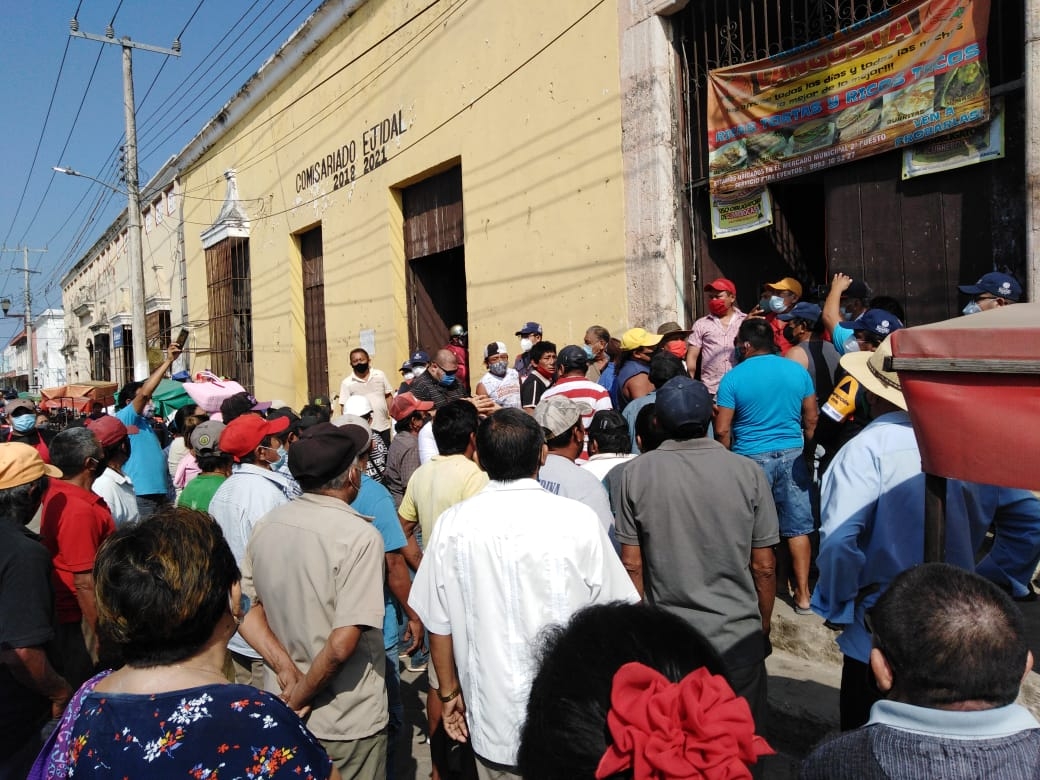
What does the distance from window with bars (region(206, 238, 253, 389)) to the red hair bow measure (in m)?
16.7

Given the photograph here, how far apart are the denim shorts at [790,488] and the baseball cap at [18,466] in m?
3.65

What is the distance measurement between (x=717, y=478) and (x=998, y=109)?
12.2 feet

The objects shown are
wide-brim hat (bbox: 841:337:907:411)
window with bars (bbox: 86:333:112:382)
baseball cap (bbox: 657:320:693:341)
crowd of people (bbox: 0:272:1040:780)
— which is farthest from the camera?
window with bars (bbox: 86:333:112:382)

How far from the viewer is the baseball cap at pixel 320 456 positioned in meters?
2.74

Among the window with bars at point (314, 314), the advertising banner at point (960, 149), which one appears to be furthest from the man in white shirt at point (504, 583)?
the window with bars at point (314, 314)

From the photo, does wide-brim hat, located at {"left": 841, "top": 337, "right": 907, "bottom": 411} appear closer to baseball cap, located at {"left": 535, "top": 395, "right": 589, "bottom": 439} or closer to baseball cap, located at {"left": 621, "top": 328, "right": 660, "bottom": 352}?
baseball cap, located at {"left": 535, "top": 395, "right": 589, "bottom": 439}

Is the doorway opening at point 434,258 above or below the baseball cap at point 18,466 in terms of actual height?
Answer: above

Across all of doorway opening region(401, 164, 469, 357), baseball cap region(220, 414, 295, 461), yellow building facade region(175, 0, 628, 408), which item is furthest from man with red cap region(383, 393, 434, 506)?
doorway opening region(401, 164, 469, 357)

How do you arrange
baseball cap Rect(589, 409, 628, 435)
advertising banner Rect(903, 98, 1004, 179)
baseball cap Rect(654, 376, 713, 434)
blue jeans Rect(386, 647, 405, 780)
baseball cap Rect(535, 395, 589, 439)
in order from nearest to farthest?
Answer: baseball cap Rect(654, 376, 713, 434), blue jeans Rect(386, 647, 405, 780), baseball cap Rect(535, 395, 589, 439), baseball cap Rect(589, 409, 628, 435), advertising banner Rect(903, 98, 1004, 179)

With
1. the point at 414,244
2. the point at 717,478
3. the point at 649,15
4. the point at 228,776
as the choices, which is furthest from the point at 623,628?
the point at 414,244

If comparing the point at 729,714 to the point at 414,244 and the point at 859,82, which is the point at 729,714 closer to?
the point at 859,82

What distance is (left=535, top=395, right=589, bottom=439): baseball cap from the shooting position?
143 inches

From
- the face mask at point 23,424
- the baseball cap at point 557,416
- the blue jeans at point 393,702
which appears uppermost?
the baseball cap at point 557,416

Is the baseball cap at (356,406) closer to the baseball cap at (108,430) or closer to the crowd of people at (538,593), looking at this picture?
the crowd of people at (538,593)
